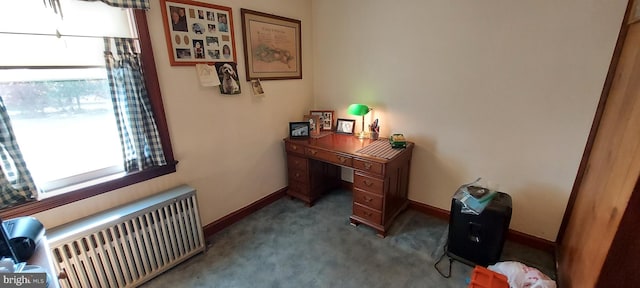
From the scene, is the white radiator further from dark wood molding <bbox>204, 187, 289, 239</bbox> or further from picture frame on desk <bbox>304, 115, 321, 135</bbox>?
picture frame on desk <bbox>304, 115, 321, 135</bbox>

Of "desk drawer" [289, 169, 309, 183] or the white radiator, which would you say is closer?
the white radiator

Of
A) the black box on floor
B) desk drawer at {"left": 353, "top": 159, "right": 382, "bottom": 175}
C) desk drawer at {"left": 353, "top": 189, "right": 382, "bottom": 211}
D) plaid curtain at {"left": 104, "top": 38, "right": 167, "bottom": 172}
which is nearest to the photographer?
plaid curtain at {"left": 104, "top": 38, "right": 167, "bottom": 172}

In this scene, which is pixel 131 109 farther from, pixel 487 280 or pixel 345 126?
pixel 487 280

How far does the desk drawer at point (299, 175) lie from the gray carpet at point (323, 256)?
363 mm

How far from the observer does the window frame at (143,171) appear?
144 cm

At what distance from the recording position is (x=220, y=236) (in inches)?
89.0

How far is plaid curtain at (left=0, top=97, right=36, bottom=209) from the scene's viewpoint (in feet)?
4.31

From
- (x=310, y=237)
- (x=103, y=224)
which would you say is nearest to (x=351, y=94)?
(x=310, y=237)

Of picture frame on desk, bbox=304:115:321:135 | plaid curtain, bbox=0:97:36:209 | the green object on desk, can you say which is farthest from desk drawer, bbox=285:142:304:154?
plaid curtain, bbox=0:97:36:209

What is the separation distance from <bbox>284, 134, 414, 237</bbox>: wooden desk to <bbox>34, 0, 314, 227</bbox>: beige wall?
0.29 meters

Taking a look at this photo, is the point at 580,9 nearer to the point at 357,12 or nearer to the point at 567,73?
the point at 567,73

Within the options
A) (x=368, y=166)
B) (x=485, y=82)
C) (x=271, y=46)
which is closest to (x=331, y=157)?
(x=368, y=166)

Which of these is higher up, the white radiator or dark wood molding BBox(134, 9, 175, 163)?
dark wood molding BBox(134, 9, 175, 163)

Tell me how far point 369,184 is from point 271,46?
61.3 inches
